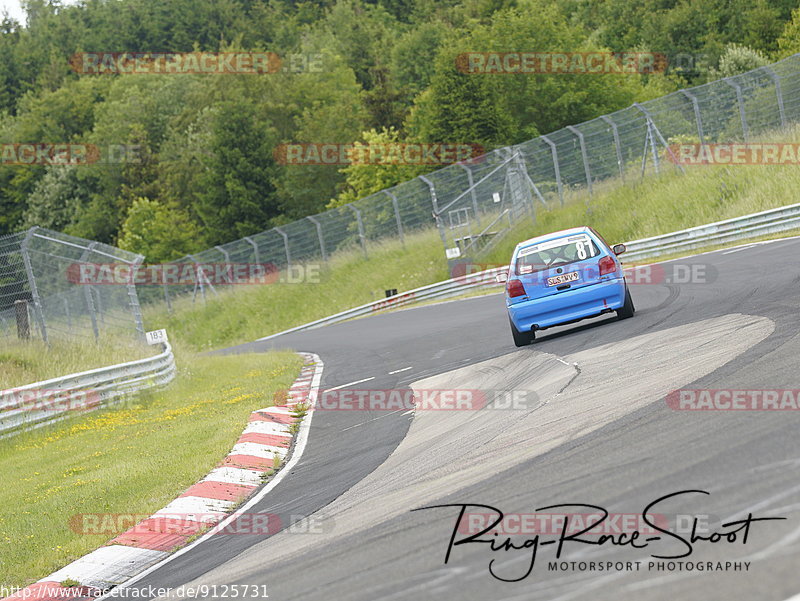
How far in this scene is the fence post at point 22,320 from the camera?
752 inches

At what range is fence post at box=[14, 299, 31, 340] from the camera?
19094 millimetres

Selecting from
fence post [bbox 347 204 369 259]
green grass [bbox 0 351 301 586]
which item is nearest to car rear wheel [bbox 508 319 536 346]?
green grass [bbox 0 351 301 586]

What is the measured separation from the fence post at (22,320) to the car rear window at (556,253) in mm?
9664

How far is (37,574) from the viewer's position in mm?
7289

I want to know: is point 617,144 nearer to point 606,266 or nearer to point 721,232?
point 721,232

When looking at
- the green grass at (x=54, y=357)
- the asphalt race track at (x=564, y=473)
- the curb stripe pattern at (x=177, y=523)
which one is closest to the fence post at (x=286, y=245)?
the green grass at (x=54, y=357)

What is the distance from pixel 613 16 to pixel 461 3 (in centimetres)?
3796

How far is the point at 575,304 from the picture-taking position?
44.2ft

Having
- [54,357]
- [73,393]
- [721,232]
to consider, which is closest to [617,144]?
[721,232]

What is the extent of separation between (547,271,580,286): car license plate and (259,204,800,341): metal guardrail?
8617mm

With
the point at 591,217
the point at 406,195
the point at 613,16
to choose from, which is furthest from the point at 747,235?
the point at 613,16

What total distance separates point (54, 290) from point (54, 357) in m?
1.36

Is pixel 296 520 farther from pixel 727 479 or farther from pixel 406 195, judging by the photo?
pixel 406 195

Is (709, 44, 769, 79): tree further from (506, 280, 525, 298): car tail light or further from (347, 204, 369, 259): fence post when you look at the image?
(506, 280, 525, 298): car tail light
